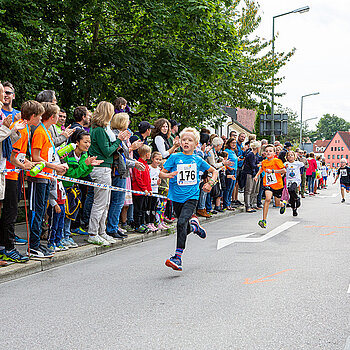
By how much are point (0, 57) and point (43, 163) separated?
4486 mm

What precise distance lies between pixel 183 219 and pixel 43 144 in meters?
2.13

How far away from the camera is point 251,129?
77188 mm

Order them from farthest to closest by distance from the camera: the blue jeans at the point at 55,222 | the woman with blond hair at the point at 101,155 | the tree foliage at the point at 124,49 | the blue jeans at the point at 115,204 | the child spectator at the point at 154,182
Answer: the tree foliage at the point at 124,49
the child spectator at the point at 154,182
the blue jeans at the point at 115,204
the woman with blond hair at the point at 101,155
the blue jeans at the point at 55,222

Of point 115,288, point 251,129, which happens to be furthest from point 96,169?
point 251,129

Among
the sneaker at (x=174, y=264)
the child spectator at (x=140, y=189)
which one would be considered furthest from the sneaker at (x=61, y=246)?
the child spectator at (x=140, y=189)

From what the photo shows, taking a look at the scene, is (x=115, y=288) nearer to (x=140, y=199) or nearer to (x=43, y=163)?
(x=43, y=163)

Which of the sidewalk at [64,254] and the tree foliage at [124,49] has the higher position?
the tree foliage at [124,49]

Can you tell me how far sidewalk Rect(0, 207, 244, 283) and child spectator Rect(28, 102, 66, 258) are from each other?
185mm

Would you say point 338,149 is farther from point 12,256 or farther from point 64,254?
point 12,256

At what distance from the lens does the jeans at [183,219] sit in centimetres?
696

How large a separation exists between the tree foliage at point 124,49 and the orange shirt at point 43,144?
4489mm

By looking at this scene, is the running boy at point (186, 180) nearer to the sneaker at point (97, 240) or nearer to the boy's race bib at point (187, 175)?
the boy's race bib at point (187, 175)

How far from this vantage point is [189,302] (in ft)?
17.0

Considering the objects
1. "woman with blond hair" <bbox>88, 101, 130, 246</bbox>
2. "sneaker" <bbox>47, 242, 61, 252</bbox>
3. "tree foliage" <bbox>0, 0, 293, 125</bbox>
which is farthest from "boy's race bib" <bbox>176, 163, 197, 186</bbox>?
"tree foliage" <bbox>0, 0, 293, 125</bbox>
